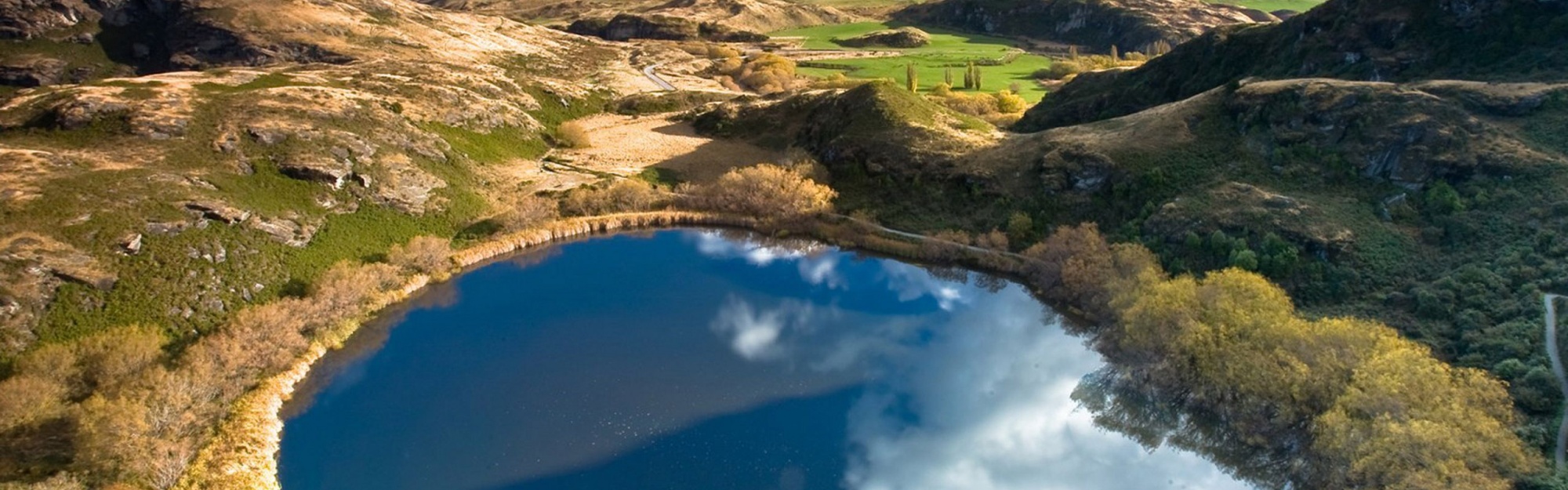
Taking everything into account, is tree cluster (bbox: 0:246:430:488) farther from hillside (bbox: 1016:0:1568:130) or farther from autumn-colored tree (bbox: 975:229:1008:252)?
hillside (bbox: 1016:0:1568:130)

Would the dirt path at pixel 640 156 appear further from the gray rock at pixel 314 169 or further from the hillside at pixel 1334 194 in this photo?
the hillside at pixel 1334 194

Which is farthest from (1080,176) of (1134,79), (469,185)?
(469,185)

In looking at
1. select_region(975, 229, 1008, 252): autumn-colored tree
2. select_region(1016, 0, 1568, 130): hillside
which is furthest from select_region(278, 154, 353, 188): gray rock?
select_region(1016, 0, 1568, 130): hillside

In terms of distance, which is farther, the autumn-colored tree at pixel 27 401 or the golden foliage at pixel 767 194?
the golden foliage at pixel 767 194

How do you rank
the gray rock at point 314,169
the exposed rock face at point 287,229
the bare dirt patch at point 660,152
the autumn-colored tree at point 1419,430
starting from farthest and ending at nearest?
the bare dirt patch at point 660,152
the gray rock at point 314,169
the exposed rock face at point 287,229
the autumn-colored tree at point 1419,430

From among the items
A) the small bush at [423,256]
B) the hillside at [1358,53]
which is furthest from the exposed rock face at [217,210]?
the hillside at [1358,53]

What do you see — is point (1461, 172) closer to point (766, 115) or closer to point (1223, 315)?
point (1223, 315)
